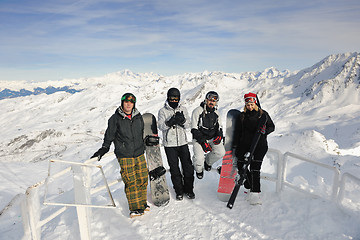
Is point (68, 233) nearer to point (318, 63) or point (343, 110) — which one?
point (343, 110)

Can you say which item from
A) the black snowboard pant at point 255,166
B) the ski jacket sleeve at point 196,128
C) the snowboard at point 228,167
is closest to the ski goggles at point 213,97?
the ski jacket sleeve at point 196,128

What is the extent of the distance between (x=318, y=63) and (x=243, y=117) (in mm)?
65022

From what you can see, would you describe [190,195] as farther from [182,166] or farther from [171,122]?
[171,122]

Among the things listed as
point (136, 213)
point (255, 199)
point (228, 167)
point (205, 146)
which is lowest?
point (136, 213)

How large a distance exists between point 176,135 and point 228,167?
A: 169 centimetres

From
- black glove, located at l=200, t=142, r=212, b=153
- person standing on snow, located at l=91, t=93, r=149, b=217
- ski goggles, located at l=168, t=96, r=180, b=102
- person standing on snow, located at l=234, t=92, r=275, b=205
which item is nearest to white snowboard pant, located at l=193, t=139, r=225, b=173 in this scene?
black glove, located at l=200, t=142, r=212, b=153

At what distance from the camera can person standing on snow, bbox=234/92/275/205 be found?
173 inches

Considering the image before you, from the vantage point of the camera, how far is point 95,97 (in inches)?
4838

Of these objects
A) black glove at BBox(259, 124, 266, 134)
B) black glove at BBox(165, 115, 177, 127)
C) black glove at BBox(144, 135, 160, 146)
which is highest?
black glove at BBox(165, 115, 177, 127)

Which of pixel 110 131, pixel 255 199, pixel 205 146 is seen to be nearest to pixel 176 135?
pixel 205 146

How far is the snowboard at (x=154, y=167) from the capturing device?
481cm

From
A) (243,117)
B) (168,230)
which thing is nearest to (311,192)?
(243,117)

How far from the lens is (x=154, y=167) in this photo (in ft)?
16.5

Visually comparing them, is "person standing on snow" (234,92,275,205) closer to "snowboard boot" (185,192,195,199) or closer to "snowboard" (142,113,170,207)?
"snowboard boot" (185,192,195,199)
